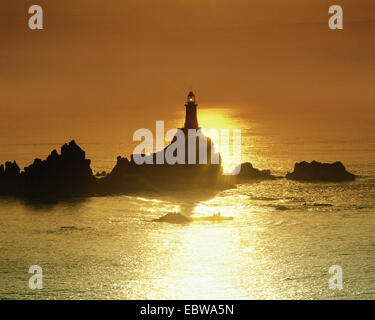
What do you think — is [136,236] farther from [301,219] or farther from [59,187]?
[59,187]

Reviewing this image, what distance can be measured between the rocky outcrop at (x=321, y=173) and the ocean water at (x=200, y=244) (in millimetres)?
3020

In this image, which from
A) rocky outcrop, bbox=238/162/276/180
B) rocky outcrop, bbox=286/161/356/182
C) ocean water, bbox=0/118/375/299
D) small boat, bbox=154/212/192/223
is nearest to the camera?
ocean water, bbox=0/118/375/299

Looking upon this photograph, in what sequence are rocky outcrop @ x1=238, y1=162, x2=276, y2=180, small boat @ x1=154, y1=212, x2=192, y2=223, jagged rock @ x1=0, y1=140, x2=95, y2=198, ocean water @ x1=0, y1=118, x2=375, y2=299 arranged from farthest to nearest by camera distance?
rocky outcrop @ x1=238, y1=162, x2=276, y2=180 → jagged rock @ x1=0, y1=140, x2=95, y2=198 → small boat @ x1=154, y1=212, x2=192, y2=223 → ocean water @ x1=0, y1=118, x2=375, y2=299

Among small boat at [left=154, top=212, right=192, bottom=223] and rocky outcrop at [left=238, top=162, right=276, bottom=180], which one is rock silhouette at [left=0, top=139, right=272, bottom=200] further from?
small boat at [left=154, top=212, right=192, bottom=223]

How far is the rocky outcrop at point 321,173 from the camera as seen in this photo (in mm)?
94938

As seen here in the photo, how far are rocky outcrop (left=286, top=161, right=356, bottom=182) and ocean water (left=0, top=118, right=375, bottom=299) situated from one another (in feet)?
9.91

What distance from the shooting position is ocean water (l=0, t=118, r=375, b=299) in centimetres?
4212

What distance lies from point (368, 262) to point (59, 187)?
49.8 meters

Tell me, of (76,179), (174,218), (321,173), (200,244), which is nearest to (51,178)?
(76,179)

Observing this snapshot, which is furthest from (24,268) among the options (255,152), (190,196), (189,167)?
(255,152)

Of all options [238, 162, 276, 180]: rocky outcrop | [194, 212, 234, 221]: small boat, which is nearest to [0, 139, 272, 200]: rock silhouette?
[238, 162, 276, 180]: rocky outcrop

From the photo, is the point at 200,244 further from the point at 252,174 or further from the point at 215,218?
the point at 252,174

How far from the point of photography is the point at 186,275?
147 feet
